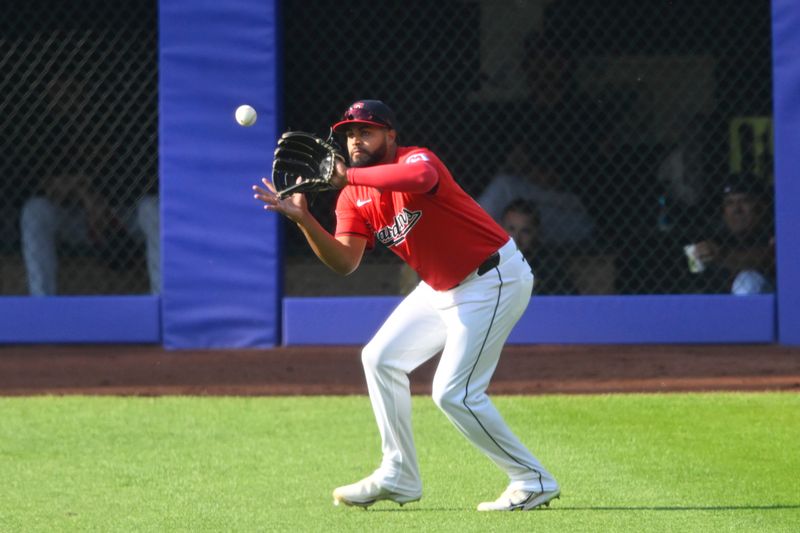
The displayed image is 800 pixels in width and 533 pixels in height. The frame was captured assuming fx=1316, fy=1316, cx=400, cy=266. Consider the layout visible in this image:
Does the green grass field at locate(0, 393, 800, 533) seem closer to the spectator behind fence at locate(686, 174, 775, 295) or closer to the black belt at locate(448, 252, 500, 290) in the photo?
the black belt at locate(448, 252, 500, 290)

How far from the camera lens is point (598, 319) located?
408 inches

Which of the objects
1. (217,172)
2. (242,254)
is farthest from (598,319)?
(217,172)

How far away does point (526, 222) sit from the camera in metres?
10.5

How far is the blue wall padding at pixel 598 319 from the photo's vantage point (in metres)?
10.3

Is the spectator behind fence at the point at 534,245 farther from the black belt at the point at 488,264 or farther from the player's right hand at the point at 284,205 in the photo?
the player's right hand at the point at 284,205

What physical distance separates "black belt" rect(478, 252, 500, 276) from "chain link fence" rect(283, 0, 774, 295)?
520cm

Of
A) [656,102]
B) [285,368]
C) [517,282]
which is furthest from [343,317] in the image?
[517,282]

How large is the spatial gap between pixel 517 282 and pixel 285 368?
172 inches

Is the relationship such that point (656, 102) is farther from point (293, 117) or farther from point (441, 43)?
point (293, 117)

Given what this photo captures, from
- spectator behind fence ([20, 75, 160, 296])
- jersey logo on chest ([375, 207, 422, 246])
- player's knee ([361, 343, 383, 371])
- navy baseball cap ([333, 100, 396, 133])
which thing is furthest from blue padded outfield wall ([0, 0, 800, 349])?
navy baseball cap ([333, 100, 396, 133])

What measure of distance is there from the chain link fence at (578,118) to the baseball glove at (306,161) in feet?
18.0

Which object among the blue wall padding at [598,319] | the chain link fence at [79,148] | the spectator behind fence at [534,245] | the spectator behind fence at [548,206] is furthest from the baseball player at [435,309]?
the chain link fence at [79,148]

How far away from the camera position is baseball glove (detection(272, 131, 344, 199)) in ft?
16.5

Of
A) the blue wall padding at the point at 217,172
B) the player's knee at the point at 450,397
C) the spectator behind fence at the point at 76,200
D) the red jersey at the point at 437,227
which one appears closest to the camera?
the player's knee at the point at 450,397
